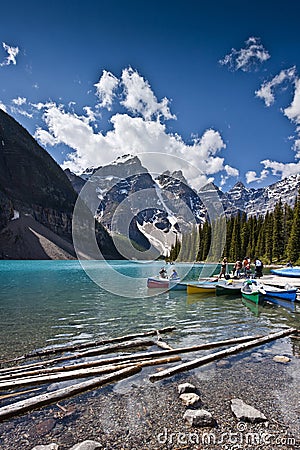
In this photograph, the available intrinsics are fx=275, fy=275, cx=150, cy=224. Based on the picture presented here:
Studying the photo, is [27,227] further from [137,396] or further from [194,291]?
[137,396]

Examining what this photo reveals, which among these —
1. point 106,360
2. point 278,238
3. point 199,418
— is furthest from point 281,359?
point 278,238

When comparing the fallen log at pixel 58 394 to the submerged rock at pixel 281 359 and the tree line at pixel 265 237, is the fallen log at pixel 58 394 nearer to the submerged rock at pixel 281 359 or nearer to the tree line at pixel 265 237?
the submerged rock at pixel 281 359

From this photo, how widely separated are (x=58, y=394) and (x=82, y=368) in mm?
1432

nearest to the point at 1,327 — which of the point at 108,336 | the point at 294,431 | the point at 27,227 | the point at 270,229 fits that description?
the point at 108,336

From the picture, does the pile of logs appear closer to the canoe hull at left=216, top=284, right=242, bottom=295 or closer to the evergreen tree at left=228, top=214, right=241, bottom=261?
the canoe hull at left=216, top=284, right=242, bottom=295

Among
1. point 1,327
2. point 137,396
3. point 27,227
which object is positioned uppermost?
point 27,227

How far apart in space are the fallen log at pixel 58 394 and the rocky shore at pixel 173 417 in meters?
0.15

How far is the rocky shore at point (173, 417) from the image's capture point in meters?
4.98

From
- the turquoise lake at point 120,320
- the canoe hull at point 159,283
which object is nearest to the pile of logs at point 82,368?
the turquoise lake at point 120,320

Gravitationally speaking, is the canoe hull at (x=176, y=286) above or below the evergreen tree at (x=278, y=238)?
below

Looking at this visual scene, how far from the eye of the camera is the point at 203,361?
857 cm

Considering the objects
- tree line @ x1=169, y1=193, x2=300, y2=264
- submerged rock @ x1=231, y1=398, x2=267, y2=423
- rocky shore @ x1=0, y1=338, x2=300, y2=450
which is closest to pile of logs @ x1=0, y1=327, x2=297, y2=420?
rocky shore @ x1=0, y1=338, x2=300, y2=450

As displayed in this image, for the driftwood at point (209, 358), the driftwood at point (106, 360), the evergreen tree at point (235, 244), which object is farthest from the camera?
the evergreen tree at point (235, 244)

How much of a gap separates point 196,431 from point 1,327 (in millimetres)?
12152
